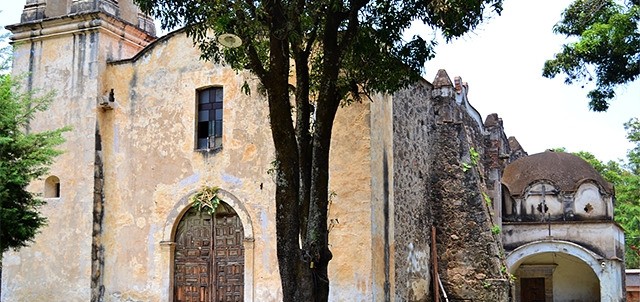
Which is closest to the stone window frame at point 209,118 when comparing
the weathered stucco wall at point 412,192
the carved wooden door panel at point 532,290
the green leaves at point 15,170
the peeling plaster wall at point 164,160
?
the peeling plaster wall at point 164,160

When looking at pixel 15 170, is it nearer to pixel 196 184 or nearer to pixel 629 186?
pixel 196 184

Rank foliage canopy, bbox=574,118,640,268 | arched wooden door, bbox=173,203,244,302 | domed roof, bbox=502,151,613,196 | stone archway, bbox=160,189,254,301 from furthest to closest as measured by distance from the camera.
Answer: foliage canopy, bbox=574,118,640,268 < domed roof, bbox=502,151,613,196 < arched wooden door, bbox=173,203,244,302 < stone archway, bbox=160,189,254,301

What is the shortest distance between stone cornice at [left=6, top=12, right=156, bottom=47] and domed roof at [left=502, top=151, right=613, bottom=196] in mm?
12862

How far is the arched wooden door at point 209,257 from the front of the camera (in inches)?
606

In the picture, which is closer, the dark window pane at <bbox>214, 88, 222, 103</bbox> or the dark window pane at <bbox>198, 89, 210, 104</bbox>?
the dark window pane at <bbox>214, 88, 222, 103</bbox>

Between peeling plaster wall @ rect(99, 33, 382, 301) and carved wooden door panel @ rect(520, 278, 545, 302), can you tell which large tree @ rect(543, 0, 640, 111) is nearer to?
peeling plaster wall @ rect(99, 33, 382, 301)

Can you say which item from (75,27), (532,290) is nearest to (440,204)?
(75,27)

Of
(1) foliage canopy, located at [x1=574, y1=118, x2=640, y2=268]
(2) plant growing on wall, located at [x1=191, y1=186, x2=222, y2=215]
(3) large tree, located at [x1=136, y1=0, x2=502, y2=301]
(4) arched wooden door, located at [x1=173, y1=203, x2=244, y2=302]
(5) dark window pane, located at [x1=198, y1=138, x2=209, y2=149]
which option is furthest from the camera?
(1) foliage canopy, located at [x1=574, y1=118, x2=640, y2=268]

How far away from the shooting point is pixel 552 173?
80.0 ft

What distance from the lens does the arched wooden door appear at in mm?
15383

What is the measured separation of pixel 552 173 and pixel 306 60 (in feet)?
50.7

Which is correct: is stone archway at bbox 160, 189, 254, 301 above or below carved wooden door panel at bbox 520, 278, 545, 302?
above

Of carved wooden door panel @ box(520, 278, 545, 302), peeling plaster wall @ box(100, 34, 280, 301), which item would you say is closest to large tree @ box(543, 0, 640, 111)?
peeling plaster wall @ box(100, 34, 280, 301)

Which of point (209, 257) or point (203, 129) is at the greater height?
point (203, 129)
